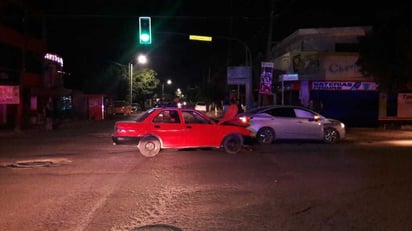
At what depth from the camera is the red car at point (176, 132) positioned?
53.5 feet

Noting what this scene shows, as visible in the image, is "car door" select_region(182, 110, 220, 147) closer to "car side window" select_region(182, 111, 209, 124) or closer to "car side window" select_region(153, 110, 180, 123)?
"car side window" select_region(182, 111, 209, 124)

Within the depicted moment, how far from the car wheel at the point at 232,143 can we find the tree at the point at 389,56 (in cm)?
1406

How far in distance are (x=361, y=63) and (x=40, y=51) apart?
29.2 meters

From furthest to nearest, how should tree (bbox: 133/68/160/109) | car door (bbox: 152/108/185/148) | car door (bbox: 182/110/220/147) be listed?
tree (bbox: 133/68/160/109)
car door (bbox: 182/110/220/147)
car door (bbox: 152/108/185/148)

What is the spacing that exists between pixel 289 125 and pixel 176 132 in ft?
18.4

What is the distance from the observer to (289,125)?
20.5 metres

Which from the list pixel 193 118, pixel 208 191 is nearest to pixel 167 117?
pixel 193 118

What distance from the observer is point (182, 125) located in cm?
1661

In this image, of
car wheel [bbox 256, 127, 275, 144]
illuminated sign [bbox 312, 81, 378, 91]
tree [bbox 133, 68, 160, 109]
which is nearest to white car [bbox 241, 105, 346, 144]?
car wheel [bbox 256, 127, 275, 144]

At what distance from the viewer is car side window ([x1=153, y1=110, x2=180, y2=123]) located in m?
16.5

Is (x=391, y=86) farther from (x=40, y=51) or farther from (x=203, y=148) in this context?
(x=40, y=51)

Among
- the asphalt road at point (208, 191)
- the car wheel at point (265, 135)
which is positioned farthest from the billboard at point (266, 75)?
the asphalt road at point (208, 191)

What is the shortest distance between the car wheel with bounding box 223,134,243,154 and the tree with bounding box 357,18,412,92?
14.1 meters

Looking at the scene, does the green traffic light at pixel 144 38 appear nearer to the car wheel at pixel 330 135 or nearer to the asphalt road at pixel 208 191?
the car wheel at pixel 330 135
